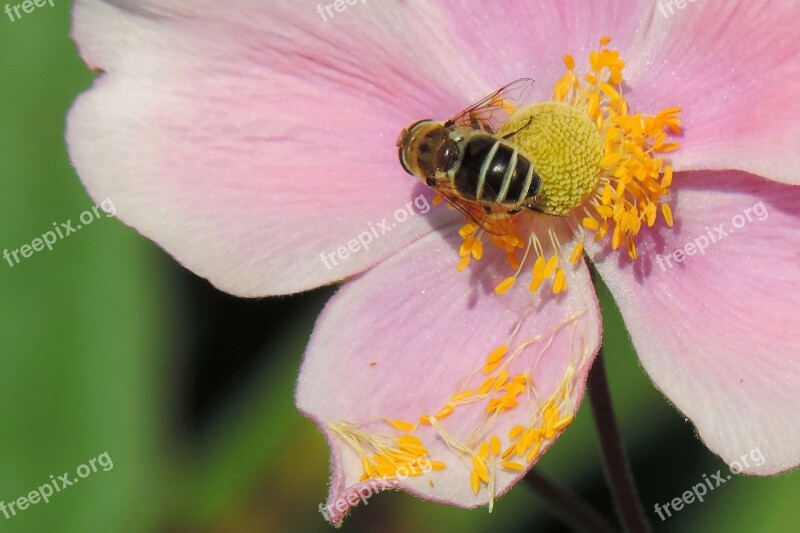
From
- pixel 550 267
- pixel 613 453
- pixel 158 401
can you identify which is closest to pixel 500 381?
pixel 550 267

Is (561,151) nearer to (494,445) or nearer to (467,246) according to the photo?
(467,246)

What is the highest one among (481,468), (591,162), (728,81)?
(728,81)

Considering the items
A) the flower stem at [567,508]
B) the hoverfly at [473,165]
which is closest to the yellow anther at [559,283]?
the hoverfly at [473,165]

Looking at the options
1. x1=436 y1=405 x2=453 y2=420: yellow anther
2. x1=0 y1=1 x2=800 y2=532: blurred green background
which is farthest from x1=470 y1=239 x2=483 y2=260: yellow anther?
x1=0 y1=1 x2=800 y2=532: blurred green background

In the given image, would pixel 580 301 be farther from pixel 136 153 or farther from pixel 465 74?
pixel 136 153

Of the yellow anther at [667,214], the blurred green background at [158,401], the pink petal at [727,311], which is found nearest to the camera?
the pink petal at [727,311]

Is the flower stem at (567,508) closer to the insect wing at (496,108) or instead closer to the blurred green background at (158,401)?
the blurred green background at (158,401)
